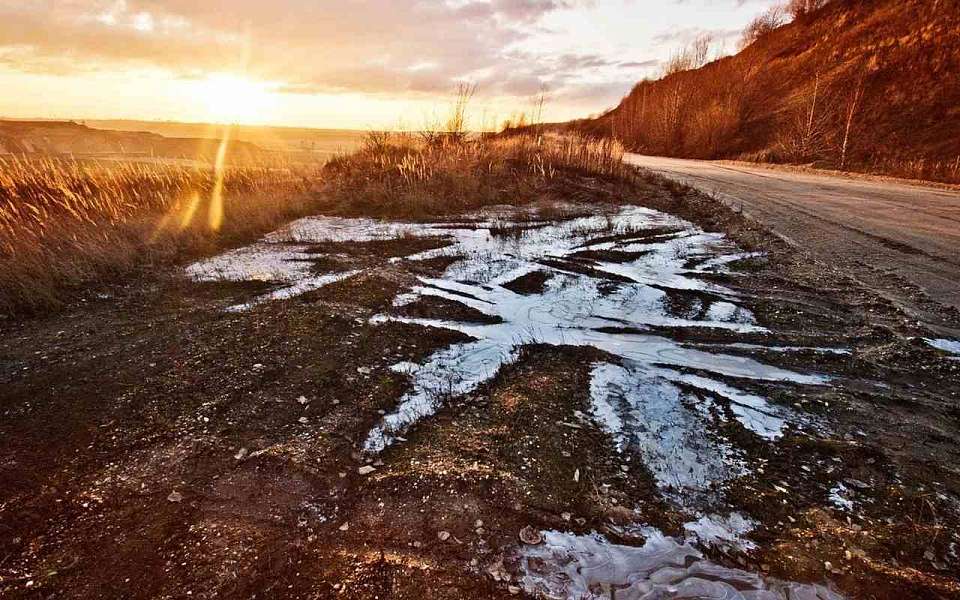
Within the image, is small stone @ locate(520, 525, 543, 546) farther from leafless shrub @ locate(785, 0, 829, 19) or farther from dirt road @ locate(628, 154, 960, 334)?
leafless shrub @ locate(785, 0, 829, 19)

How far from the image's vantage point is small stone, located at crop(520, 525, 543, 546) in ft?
7.29

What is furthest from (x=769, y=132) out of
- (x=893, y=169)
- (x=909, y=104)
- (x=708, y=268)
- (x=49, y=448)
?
(x=49, y=448)

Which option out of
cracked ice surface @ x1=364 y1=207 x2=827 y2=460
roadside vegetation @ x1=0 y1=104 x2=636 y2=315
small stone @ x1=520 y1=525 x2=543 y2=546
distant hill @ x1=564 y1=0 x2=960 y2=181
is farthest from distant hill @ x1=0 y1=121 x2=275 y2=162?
small stone @ x1=520 y1=525 x2=543 y2=546

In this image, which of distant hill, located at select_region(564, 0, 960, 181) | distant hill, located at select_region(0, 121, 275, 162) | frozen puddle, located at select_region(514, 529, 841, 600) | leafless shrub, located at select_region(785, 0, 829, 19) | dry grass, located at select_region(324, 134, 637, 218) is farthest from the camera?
distant hill, located at select_region(0, 121, 275, 162)

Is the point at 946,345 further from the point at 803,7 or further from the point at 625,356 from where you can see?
the point at 803,7

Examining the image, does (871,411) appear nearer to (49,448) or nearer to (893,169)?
A: (49,448)

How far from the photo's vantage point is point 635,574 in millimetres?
2074

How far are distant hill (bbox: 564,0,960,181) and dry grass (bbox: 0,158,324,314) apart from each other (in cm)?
1815

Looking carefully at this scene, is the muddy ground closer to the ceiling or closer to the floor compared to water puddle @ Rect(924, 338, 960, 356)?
closer to the floor

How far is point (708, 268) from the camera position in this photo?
6191mm

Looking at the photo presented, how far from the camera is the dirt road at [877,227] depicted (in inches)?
197

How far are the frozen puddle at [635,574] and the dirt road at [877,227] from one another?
11.8 feet

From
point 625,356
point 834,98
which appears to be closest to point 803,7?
point 834,98

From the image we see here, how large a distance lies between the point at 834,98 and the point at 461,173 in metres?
23.5
